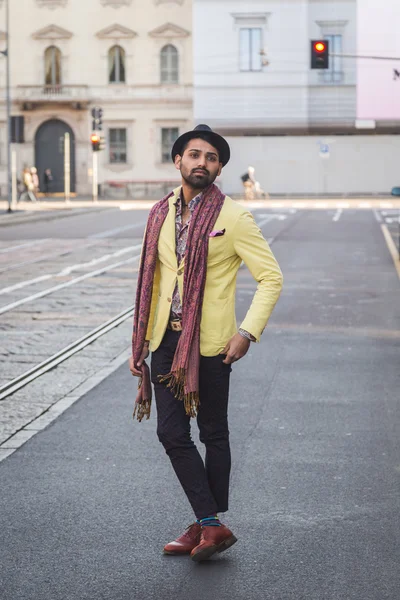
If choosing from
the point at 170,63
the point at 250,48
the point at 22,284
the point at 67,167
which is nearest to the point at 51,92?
the point at 170,63

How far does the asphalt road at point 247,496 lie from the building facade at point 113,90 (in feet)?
171

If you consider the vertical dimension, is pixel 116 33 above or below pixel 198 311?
above

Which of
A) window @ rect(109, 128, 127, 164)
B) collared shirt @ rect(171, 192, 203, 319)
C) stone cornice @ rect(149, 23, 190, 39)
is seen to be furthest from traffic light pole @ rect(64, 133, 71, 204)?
collared shirt @ rect(171, 192, 203, 319)

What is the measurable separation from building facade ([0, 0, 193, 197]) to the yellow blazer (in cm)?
5678

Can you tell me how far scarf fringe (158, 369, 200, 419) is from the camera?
4.80 m

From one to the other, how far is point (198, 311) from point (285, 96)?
5659 cm

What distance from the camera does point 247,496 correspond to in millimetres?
5949

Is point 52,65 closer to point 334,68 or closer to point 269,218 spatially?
point 334,68

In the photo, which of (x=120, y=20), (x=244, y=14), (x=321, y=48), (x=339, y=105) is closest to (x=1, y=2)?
(x=120, y=20)

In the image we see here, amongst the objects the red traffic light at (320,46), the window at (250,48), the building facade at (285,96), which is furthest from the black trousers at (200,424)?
the window at (250,48)

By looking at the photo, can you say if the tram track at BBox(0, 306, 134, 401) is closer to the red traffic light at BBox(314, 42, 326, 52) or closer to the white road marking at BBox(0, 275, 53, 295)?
the white road marking at BBox(0, 275, 53, 295)

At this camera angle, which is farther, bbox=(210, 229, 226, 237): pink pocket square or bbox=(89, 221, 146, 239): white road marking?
bbox=(89, 221, 146, 239): white road marking

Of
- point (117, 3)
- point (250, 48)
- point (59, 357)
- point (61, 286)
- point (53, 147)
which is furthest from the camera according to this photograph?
point (117, 3)

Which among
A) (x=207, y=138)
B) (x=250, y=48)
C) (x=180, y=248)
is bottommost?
(x=180, y=248)
